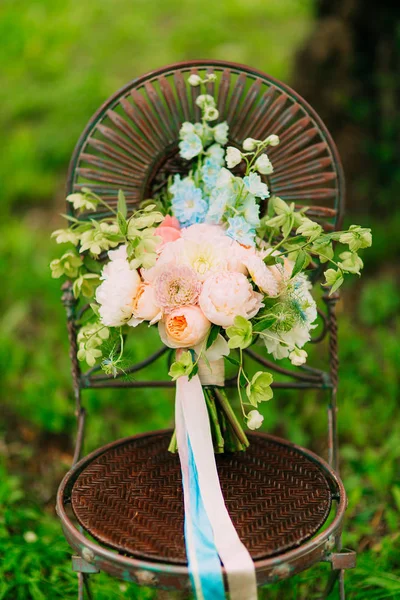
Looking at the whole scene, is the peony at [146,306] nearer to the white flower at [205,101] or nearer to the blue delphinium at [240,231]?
the blue delphinium at [240,231]

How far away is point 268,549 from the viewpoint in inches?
55.1

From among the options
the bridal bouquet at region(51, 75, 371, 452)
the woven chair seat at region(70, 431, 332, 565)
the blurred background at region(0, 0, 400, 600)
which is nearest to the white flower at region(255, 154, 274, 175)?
the bridal bouquet at region(51, 75, 371, 452)

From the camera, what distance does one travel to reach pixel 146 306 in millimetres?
1505

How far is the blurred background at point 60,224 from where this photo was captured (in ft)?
7.38

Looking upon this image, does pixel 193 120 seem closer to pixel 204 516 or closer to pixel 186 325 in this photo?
pixel 186 325

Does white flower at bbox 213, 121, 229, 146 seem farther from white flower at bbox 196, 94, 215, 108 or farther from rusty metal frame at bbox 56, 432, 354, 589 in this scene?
rusty metal frame at bbox 56, 432, 354, 589

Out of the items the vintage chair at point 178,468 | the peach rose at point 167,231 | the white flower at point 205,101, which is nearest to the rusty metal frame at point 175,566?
the vintage chair at point 178,468

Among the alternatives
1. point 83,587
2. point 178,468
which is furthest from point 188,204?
point 83,587

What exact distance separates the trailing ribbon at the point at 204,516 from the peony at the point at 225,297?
20 cm

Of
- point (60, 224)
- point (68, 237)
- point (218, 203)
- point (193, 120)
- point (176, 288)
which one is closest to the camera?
point (176, 288)

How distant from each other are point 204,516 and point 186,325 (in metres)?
0.41

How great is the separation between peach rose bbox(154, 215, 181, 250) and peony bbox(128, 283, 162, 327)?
0.10 m

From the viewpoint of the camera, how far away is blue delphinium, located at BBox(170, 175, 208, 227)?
166 cm

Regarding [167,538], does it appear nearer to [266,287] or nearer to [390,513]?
[266,287]
